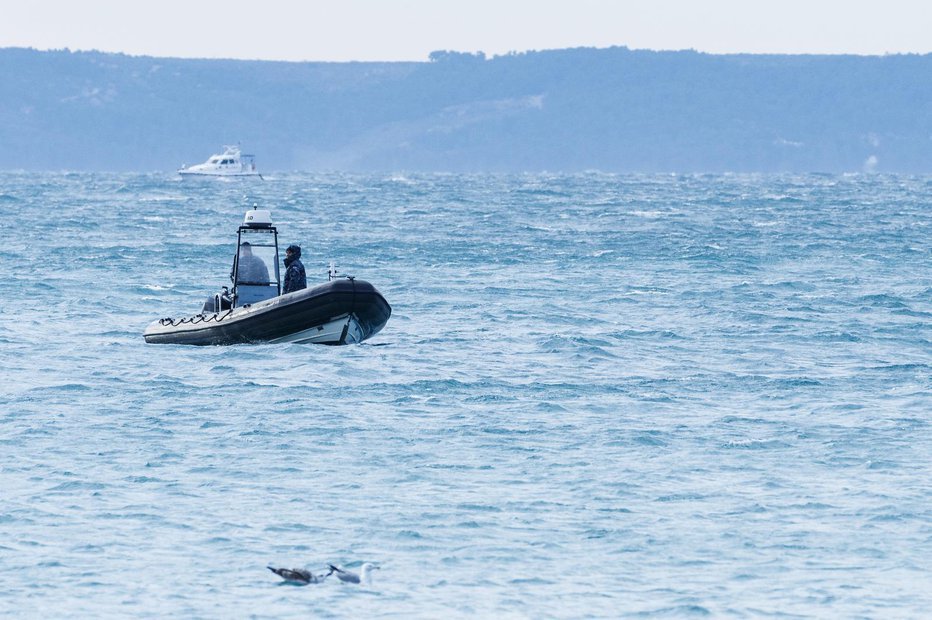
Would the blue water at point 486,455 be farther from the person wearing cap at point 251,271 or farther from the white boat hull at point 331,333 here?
the person wearing cap at point 251,271

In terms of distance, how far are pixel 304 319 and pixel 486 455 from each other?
6.89 m

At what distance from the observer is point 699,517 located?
13.3m

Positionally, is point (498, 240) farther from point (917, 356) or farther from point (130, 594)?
point (130, 594)

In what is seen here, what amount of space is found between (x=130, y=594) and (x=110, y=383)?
873cm

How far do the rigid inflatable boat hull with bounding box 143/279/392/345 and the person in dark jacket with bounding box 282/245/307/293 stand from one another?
25 cm

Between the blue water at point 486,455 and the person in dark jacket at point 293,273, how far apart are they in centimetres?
87

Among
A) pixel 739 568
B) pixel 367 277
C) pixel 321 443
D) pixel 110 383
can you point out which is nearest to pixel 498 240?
pixel 367 277

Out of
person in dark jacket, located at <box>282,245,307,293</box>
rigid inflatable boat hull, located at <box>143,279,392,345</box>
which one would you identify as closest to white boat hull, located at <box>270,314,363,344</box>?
rigid inflatable boat hull, located at <box>143,279,392,345</box>

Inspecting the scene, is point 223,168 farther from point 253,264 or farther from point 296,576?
point 296,576

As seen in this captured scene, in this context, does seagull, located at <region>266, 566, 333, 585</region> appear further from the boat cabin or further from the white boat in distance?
the white boat in distance

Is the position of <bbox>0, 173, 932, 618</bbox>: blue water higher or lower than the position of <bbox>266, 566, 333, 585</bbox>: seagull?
higher

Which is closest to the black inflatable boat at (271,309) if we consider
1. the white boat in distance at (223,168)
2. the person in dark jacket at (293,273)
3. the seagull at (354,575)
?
the person in dark jacket at (293,273)

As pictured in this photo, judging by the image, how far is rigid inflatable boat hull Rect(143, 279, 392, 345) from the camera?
21750 millimetres

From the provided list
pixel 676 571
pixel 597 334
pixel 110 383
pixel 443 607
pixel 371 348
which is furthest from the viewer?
pixel 597 334
